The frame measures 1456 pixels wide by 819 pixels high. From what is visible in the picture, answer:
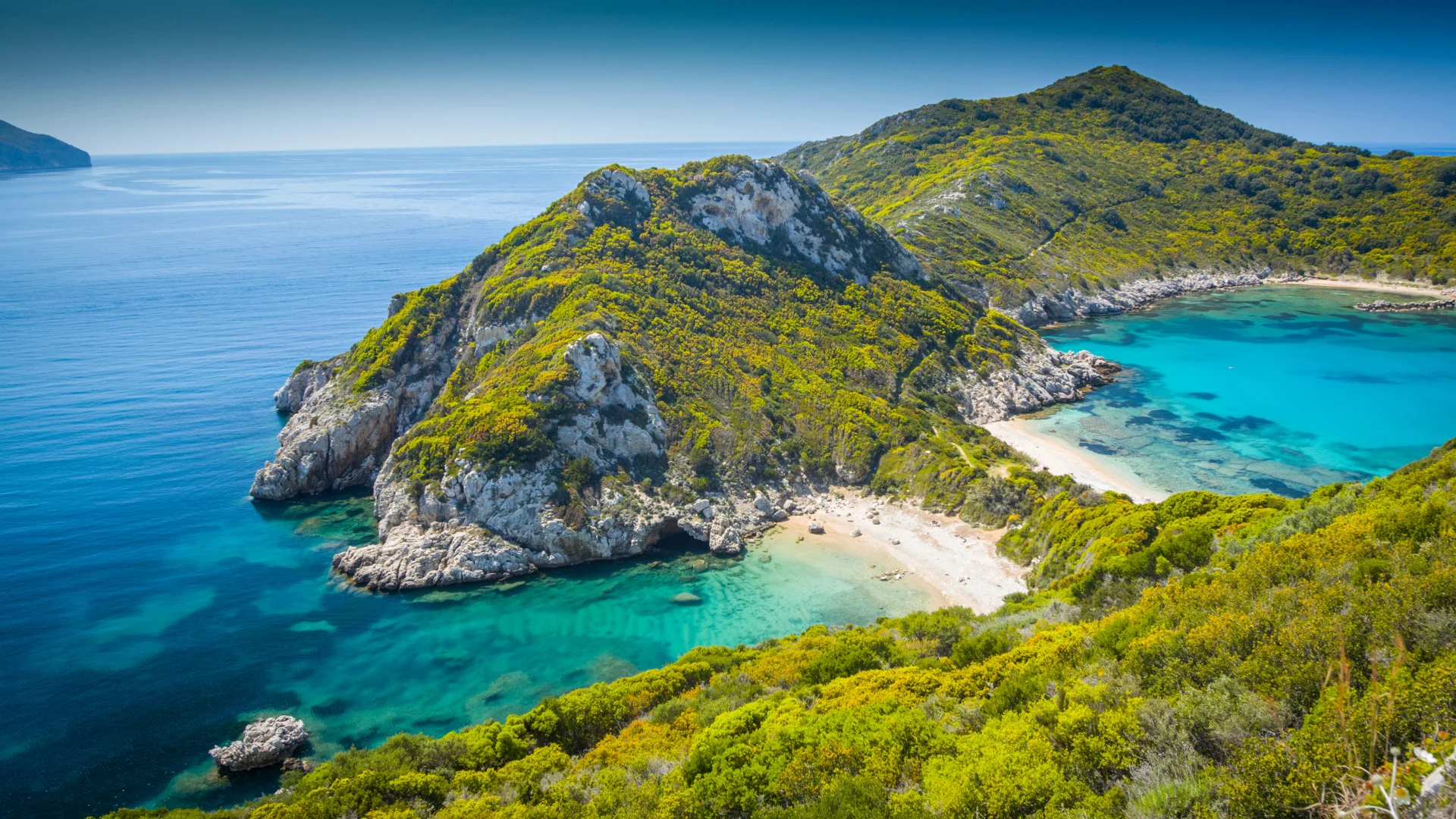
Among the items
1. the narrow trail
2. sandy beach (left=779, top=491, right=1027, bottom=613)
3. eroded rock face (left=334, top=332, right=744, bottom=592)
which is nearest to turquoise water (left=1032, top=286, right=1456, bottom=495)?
the narrow trail

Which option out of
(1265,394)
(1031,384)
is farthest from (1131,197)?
(1031,384)

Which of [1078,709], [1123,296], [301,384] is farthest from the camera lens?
[1123,296]

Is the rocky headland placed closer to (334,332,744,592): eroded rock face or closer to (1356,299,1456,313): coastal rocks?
(1356,299,1456,313): coastal rocks

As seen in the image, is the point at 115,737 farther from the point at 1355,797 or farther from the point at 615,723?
the point at 1355,797

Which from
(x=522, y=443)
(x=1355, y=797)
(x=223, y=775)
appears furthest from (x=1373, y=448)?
(x=223, y=775)

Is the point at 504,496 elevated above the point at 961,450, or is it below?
below

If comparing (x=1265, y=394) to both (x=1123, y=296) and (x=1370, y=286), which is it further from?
(x=1370, y=286)

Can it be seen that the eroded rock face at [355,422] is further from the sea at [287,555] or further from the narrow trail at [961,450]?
the narrow trail at [961,450]
